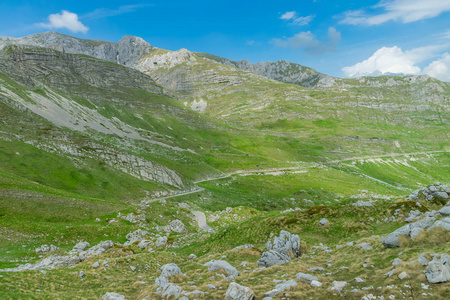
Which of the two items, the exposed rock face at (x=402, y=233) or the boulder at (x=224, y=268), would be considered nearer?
the exposed rock face at (x=402, y=233)

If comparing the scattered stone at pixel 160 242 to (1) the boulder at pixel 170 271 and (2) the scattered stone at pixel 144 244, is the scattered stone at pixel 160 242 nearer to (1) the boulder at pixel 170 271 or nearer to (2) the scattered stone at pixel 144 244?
(2) the scattered stone at pixel 144 244

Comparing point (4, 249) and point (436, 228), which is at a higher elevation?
point (436, 228)

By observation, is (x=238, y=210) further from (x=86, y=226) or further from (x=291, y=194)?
(x=291, y=194)

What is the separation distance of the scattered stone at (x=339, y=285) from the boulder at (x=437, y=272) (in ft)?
16.6

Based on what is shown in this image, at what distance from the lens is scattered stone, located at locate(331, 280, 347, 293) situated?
55.1 ft

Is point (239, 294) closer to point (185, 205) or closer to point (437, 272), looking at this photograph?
point (437, 272)

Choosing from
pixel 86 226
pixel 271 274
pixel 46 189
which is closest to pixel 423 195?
pixel 271 274

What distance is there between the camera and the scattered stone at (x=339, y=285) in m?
16.8

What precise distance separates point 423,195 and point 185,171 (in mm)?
137106

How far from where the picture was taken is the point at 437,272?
1570 cm

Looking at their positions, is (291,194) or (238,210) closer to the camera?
(238,210)

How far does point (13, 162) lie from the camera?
3743 inches

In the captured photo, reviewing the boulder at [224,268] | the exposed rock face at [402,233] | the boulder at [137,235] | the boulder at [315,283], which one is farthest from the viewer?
the boulder at [137,235]

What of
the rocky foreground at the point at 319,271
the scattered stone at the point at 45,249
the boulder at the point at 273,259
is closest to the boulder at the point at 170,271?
the rocky foreground at the point at 319,271
